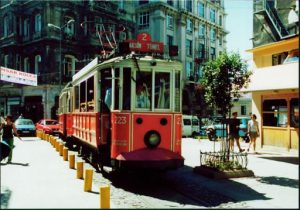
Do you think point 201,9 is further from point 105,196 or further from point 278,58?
point 105,196

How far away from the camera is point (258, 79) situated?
1908cm

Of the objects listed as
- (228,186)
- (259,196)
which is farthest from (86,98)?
(259,196)

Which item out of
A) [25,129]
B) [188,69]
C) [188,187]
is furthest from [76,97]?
[188,69]

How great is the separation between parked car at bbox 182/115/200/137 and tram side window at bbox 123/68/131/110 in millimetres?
22960

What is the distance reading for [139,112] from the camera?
33.3 feet

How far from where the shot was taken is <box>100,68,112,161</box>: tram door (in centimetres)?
1071

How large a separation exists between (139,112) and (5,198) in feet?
12.2

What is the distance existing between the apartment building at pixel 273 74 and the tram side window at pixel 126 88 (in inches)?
333

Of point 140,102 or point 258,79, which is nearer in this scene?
point 140,102

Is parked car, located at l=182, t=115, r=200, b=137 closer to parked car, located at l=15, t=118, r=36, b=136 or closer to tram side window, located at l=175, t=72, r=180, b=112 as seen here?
parked car, located at l=15, t=118, r=36, b=136

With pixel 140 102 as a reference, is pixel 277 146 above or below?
below

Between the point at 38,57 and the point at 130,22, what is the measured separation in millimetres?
12109

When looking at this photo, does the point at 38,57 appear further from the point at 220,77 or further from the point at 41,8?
the point at 220,77

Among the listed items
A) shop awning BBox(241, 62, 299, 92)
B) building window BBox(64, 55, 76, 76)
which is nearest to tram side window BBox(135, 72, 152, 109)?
shop awning BBox(241, 62, 299, 92)
